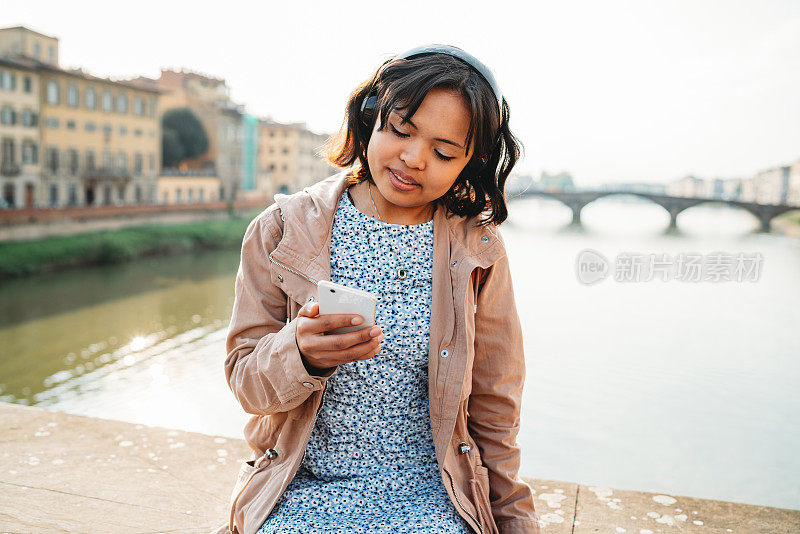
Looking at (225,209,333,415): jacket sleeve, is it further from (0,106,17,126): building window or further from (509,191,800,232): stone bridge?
(509,191,800,232): stone bridge

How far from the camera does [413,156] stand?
2.76ft

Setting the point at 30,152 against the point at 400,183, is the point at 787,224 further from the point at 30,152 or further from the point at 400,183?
the point at 400,183

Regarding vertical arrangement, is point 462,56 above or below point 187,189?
above

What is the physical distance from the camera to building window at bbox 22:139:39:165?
1623 cm

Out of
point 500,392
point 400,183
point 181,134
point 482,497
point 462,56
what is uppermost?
point 181,134

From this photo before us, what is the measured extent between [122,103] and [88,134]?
1.44m

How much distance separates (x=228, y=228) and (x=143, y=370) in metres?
11.1

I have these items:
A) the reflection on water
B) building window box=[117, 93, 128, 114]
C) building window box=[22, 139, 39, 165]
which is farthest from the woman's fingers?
building window box=[117, 93, 128, 114]

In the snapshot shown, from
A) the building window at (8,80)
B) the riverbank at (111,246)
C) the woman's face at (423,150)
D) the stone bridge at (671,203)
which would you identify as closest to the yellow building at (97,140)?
the building window at (8,80)

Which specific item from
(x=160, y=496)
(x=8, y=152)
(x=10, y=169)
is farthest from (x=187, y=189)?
(x=160, y=496)

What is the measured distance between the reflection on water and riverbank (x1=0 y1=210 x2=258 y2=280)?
0.40 metres

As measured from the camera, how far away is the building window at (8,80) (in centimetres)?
1537

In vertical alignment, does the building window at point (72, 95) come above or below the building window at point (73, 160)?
above

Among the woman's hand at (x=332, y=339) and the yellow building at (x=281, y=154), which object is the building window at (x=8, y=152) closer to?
the yellow building at (x=281, y=154)
